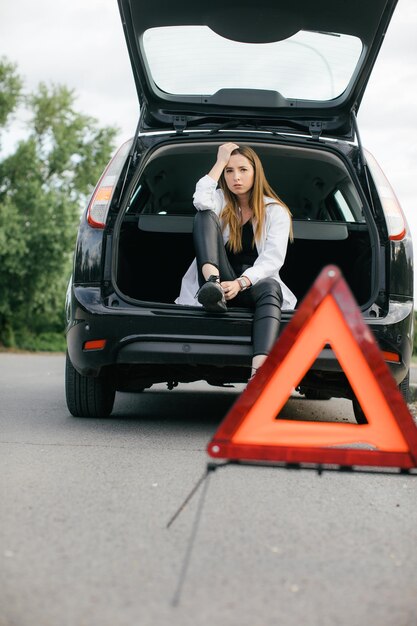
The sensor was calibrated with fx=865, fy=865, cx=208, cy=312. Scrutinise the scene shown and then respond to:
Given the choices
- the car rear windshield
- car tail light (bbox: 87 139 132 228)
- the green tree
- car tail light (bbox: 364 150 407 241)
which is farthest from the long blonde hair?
the green tree

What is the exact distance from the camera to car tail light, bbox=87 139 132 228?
492cm

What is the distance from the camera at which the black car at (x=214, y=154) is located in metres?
4.69

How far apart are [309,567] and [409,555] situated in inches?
14.6

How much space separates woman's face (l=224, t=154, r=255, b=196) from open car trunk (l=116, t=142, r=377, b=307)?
22cm

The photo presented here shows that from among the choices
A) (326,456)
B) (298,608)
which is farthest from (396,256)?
(298,608)

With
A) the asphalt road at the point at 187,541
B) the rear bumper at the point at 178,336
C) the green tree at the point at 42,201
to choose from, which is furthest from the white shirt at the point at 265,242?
the green tree at the point at 42,201

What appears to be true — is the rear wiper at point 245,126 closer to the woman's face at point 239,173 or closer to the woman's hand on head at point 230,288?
the woman's face at point 239,173

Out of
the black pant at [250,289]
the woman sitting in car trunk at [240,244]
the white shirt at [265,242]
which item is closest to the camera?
the black pant at [250,289]

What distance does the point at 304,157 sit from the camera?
5.71 m

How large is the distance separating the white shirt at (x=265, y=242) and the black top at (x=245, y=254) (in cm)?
12

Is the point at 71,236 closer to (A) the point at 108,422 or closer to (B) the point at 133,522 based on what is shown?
(A) the point at 108,422

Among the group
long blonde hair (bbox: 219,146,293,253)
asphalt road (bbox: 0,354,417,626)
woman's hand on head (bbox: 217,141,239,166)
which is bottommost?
asphalt road (bbox: 0,354,417,626)

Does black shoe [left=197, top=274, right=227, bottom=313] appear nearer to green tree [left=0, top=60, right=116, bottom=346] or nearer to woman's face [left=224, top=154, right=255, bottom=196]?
woman's face [left=224, top=154, right=255, bottom=196]

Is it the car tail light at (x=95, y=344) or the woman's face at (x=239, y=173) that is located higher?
the woman's face at (x=239, y=173)
